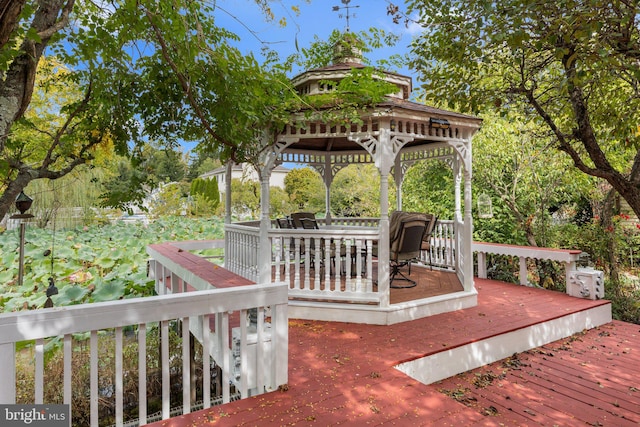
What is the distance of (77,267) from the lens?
Answer: 24.3ft

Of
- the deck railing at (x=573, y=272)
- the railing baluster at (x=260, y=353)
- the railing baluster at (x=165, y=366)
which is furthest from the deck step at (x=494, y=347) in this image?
the railing baluster at (x=165, y=366)

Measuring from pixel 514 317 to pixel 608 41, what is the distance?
10.9ft

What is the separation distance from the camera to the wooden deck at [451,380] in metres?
2.42

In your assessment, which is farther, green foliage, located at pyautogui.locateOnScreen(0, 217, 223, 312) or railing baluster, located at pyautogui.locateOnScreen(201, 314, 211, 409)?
green foliage, located at pyautogui.locateOnScreen(0, 217, 223, 312)

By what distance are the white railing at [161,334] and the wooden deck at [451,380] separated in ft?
0.73

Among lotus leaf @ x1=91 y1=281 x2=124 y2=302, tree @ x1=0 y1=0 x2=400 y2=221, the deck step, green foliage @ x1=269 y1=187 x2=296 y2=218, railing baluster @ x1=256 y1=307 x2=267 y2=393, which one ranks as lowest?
the deck step

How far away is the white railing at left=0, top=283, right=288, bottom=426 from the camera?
183cm

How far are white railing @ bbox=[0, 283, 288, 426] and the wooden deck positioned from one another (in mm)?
222

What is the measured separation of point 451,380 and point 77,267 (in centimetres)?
752

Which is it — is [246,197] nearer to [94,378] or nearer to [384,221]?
[384,221]

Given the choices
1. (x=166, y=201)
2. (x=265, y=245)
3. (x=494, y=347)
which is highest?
(x=166, y=201)

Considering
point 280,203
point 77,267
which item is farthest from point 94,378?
point 280,203

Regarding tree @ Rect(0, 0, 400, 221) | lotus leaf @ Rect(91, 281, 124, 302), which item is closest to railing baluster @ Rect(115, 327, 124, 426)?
tree @ Rect(0, 0, 400, 221)

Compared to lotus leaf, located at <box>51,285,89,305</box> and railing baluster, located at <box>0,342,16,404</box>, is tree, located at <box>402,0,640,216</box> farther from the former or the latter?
lotus leaf, located at <box>51,285,89,305</box>
